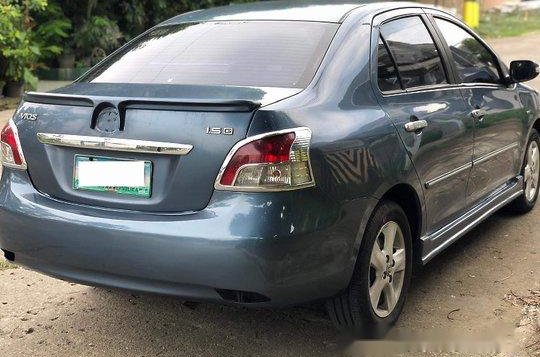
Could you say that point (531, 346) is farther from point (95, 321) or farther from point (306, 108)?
point (95, 321)

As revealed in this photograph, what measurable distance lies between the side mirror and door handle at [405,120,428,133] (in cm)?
169

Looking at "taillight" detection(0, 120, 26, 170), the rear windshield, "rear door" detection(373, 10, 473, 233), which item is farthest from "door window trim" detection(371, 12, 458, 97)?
Result: "taillight" detection(0, 120, 26, 170)

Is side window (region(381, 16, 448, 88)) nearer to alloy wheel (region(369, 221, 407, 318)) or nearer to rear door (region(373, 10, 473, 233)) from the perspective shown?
rear door (region(373, 10, 473, 233))

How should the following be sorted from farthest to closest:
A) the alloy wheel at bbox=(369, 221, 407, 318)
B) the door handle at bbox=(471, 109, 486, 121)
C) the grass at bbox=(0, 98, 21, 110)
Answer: the grass at bbox=(0, 98, 21, 110), the door handle at bbox=(471, 109, 486, 121), the alloy wheel at bbox=(369, 221, 407, 318)

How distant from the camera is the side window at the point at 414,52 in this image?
3.67 m

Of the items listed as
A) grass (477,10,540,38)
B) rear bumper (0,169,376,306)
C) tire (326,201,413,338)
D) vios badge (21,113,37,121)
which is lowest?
grass (477,10,540,38)

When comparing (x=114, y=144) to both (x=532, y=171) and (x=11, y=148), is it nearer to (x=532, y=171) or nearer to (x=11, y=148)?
(x=11, y=148)

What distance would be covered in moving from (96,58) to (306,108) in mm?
10634

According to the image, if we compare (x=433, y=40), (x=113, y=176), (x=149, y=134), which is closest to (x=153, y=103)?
(x=149, y=134)

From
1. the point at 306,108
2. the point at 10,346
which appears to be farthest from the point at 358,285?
the point at 10,346

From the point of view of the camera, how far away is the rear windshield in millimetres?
3205

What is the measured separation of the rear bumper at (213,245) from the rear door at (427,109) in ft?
1.93

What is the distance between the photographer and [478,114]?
4160 millimetres

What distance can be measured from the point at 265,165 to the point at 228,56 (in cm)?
92
